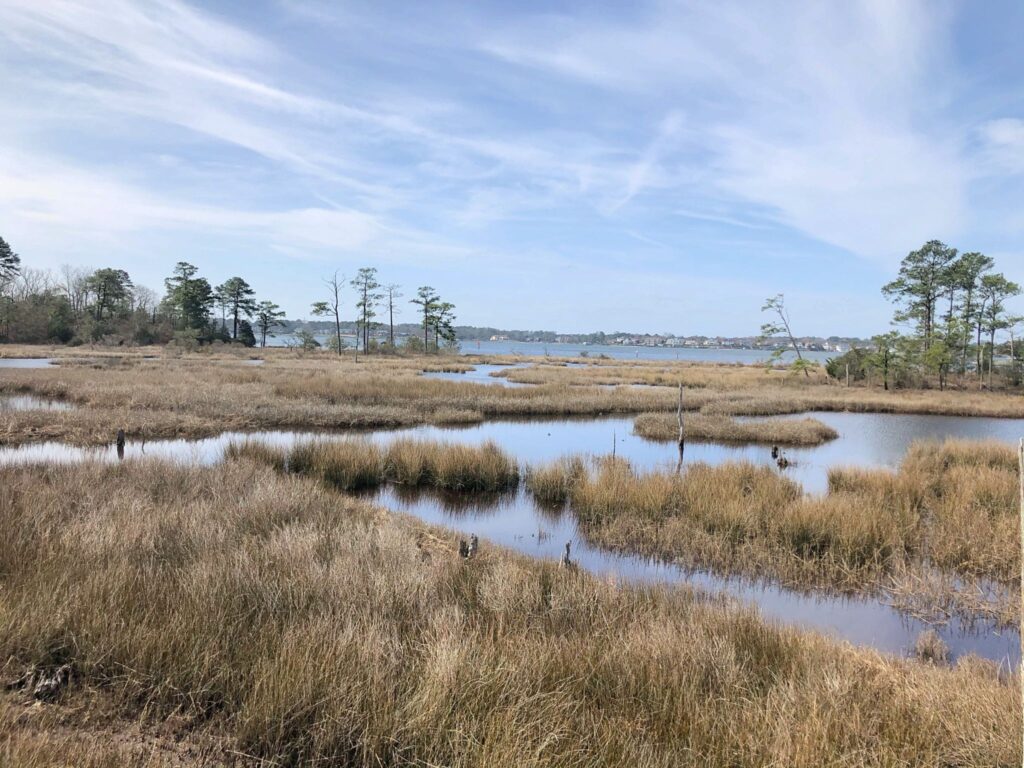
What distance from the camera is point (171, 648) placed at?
3820mm

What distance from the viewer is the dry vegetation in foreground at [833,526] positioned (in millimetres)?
8109

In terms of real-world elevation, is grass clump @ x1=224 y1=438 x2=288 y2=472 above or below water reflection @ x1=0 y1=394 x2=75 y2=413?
below

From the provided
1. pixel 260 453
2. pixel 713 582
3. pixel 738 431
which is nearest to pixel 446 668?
pixel 713 582

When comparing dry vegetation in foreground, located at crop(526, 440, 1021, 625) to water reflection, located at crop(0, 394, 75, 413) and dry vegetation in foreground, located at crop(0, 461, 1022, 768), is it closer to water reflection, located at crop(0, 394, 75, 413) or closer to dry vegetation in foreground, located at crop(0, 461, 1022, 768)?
dry vegetation in foreground, located at crop(0, 461, 1022, 768)

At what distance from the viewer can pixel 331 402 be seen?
25.6 m

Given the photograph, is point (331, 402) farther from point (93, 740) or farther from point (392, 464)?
point (93, 740)

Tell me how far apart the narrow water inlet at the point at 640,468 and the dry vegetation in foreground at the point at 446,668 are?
1.67 m

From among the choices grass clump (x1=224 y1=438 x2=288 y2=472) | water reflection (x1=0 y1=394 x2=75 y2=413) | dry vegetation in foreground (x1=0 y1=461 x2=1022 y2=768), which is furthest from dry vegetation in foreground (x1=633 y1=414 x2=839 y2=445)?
water reflection (x1=0 y1=394 x2=75 y2=413)

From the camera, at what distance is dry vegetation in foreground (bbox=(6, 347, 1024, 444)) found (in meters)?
18.1

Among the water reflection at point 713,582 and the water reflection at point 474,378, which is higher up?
the water reflection at point 474,378

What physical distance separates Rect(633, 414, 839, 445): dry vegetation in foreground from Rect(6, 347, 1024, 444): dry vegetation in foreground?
39cm

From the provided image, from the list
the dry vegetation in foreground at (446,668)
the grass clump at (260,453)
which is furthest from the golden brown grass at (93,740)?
the grass clump at (260,453)

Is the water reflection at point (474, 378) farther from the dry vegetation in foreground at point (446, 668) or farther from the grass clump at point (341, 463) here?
the dry vegetation in foreground at point (446, 668)

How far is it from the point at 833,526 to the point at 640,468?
228 inches
